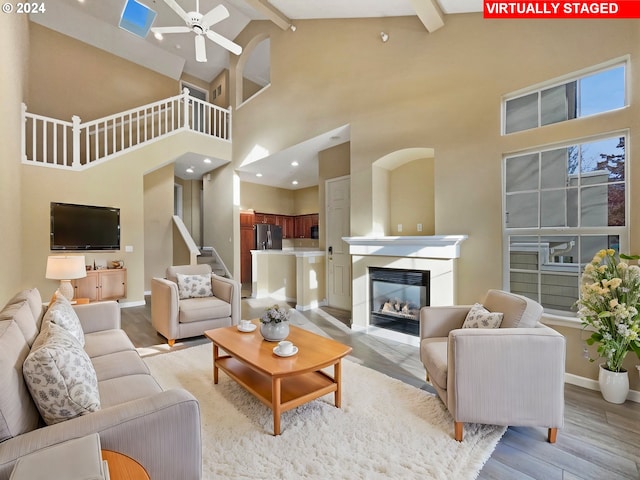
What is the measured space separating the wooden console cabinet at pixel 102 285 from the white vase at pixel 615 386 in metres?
6.63

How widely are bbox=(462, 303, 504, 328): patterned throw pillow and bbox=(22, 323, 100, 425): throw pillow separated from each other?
2.40m

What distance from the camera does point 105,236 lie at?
213 inches

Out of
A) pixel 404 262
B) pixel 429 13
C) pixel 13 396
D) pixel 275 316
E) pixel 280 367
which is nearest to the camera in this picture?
pixel 13 396

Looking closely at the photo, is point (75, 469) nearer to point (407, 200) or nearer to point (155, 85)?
point (407, 200)

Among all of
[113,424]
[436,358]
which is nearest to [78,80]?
[113,424]

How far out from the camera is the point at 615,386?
2328 millimetres

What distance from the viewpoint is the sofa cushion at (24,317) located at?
5.34ft

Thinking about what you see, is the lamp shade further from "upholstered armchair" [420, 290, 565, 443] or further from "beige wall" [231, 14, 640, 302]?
"upholstered armchair" [420, 290, 565, 443]

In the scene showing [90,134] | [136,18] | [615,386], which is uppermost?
[136,18]

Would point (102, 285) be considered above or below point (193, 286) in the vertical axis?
below

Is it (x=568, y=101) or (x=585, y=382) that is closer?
(x=585, y=382)

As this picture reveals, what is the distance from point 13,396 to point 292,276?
4990 mm

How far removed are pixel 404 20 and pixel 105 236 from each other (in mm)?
5871

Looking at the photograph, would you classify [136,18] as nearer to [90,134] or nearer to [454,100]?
[90,134]
